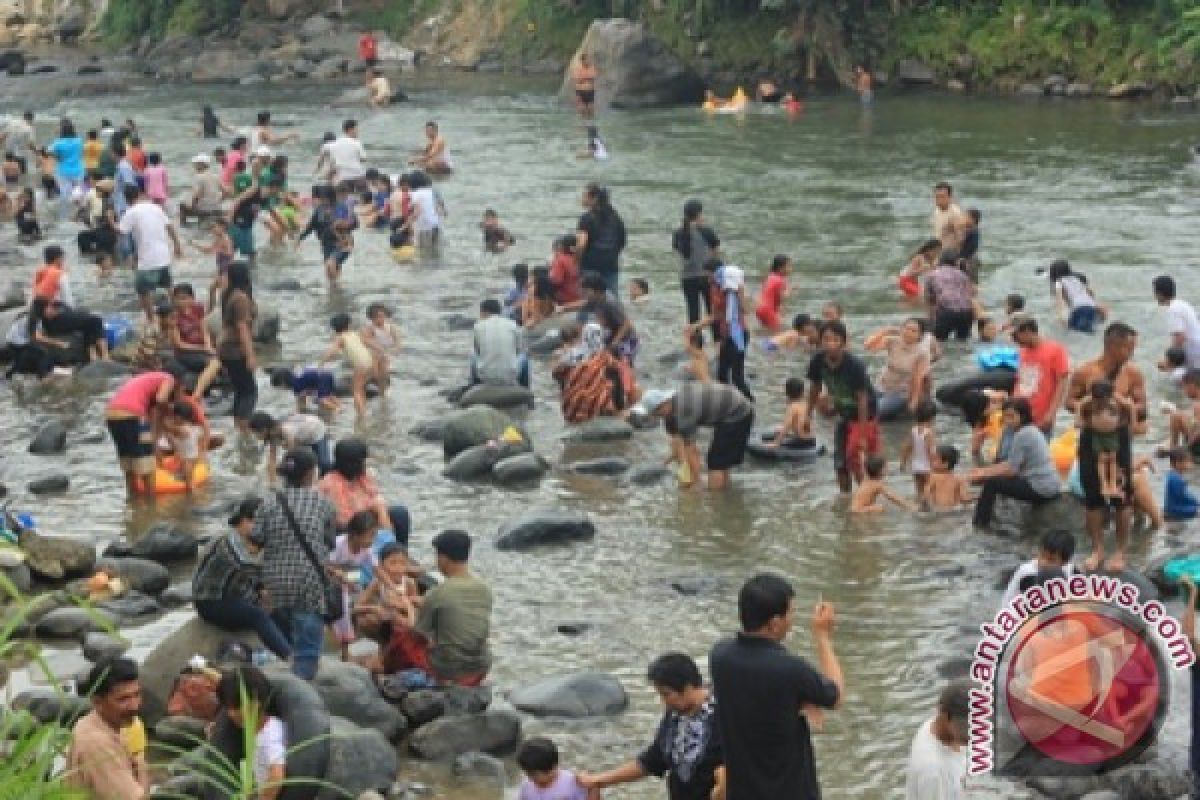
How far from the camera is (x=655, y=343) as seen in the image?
70.1ft

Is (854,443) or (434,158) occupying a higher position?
(434,158)

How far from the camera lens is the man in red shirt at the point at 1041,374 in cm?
1631

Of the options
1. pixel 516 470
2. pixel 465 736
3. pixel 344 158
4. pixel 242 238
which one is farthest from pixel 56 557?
pixel 344 158

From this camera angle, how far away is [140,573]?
47.1 ft

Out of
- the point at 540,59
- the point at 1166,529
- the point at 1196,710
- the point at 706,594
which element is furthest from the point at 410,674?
the point at 540,59

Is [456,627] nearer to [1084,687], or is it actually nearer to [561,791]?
[561,791]

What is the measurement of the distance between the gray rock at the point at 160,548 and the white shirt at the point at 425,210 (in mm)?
11966

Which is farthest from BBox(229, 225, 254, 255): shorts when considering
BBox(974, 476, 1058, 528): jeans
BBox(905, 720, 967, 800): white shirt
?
BBox(905, 720, 967, 800): white shirt

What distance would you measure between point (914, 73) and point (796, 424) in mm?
25937

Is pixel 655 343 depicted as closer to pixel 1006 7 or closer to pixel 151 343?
pixel 151 343

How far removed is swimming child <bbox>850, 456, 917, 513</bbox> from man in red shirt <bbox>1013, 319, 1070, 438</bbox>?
1415mm

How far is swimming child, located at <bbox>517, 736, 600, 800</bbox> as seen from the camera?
961 cm

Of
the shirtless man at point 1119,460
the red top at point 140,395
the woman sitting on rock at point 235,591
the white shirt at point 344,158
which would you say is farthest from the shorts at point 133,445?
the white shirt at point 344,158

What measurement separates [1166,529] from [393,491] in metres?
6.07
